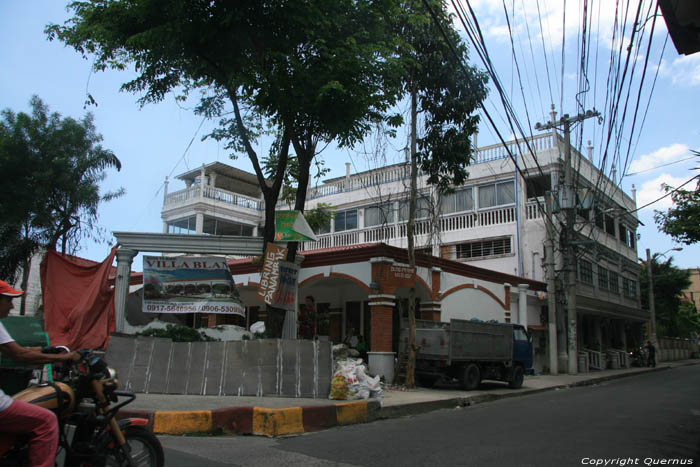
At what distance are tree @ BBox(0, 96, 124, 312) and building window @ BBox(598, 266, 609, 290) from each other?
78.6ft

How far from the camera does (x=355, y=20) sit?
40.3ft

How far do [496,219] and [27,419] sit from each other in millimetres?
21619

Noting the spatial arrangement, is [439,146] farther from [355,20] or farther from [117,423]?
[117,423]

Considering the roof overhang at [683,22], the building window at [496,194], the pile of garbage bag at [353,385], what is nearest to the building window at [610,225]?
the building window at [496,194]

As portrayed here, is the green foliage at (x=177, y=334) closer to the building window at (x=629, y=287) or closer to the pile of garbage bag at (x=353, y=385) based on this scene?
the pile of garbage bag at (x=353, y=385)

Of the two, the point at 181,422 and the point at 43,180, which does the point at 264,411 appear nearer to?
the point at 181,422

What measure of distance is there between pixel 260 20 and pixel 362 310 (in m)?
12.4

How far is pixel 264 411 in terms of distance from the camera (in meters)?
7.84

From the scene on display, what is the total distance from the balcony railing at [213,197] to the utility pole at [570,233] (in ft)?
54.4

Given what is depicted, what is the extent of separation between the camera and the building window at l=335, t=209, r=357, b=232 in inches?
1040

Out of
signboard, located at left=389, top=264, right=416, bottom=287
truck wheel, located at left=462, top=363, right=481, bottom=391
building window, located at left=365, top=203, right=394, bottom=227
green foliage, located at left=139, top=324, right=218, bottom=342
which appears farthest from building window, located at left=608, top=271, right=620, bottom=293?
green foliage, located at left=139, top=324, right=218, bottom=342

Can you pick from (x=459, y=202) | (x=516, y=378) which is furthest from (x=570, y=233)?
(x=516, y=378)

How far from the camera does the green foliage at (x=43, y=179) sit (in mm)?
16172

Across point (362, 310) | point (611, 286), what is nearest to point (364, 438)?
point (362, 310)
